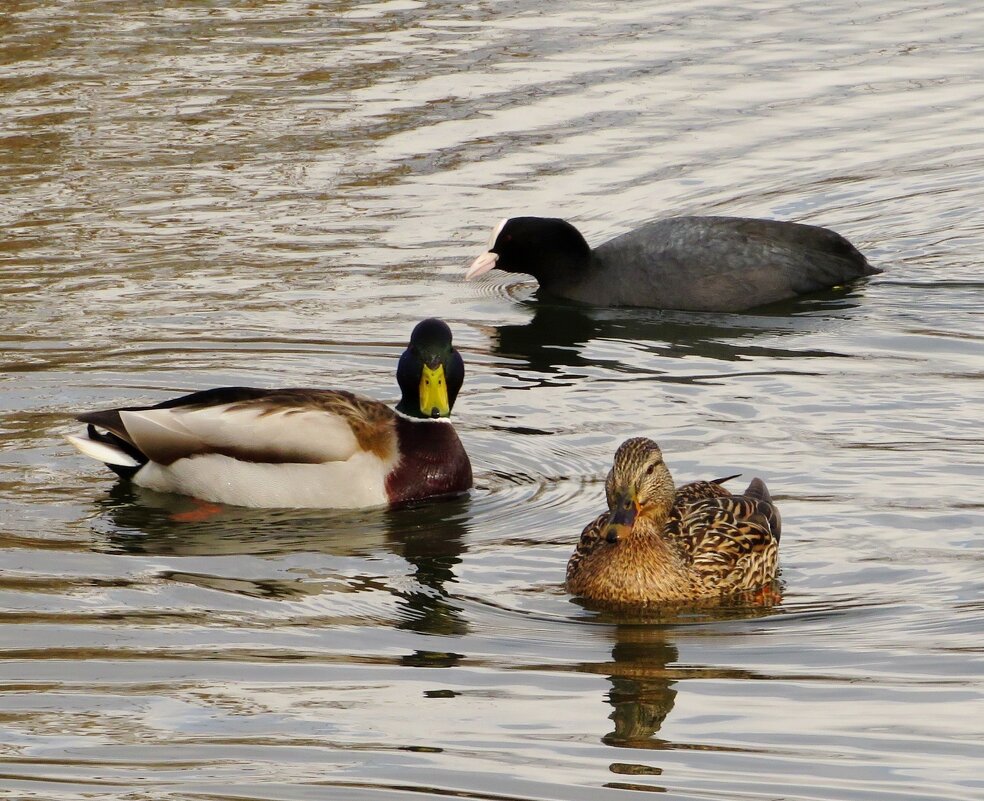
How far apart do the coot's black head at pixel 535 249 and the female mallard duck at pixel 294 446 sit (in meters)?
3.81

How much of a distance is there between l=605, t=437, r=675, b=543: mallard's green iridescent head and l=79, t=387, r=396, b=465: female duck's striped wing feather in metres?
2.02

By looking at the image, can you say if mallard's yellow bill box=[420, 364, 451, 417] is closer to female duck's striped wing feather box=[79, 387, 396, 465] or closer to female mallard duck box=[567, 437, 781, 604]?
female duck's striped wing feather box=[79, 387, 396, 465]

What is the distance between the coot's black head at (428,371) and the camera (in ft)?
33.0

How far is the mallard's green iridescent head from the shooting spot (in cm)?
819

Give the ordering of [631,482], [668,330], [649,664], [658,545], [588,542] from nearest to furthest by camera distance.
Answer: [649,664] < [631,482] < [658,545] < [588,542] < [668,330]

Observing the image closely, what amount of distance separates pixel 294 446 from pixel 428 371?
0.79 meters

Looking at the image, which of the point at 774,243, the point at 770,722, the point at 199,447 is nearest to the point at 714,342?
the point at 774,243

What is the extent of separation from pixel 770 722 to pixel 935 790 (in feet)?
2.41

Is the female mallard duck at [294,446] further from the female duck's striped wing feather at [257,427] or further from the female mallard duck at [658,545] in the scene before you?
the female mallard duck at [658,545]

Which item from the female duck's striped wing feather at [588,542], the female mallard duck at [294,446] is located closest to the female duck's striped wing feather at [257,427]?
the female mallard duck at [294,446]

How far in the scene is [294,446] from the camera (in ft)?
32.4

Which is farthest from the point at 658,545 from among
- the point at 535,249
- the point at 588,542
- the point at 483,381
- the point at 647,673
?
the point at 535,249

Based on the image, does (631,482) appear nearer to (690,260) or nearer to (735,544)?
(735,544)

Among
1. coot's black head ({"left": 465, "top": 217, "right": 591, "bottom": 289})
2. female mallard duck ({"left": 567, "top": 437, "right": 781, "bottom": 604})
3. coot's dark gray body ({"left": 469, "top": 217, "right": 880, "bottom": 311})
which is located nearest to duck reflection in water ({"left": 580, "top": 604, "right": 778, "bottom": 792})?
female mallard duck ({"left": 567, "top": 437, "right": 781, "bottom": 604})
